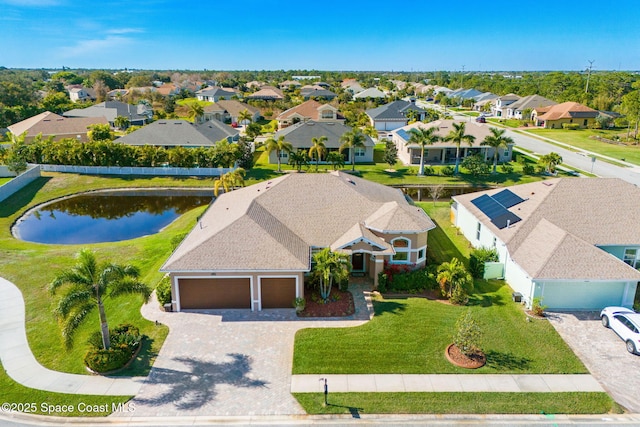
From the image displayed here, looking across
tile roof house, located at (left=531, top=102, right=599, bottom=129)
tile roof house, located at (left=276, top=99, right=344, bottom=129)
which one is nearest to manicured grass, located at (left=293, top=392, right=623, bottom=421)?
tile roof house, located at (left=276, top=99, right=344, bottom=129)

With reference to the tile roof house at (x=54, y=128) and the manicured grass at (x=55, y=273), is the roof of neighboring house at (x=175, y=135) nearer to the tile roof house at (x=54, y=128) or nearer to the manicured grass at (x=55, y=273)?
the tile roof house at (x=54, y=128)

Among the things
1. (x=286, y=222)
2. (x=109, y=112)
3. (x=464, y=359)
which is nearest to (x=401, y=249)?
(x=286, y=222)

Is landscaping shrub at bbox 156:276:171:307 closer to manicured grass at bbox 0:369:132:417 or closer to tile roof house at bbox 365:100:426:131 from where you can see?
manicured grass at bbox 0:369:132:417

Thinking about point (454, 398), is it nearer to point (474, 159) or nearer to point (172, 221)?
point (172, 221)

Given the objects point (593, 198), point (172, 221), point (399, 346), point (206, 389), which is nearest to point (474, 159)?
point (593, 198)

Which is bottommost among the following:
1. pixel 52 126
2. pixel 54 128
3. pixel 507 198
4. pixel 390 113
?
pixel 507 198

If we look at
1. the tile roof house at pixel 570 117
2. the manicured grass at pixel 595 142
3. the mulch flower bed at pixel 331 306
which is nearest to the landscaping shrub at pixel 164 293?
the mulch flower bed at pixel 331 306

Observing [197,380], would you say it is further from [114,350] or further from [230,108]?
[230,108]

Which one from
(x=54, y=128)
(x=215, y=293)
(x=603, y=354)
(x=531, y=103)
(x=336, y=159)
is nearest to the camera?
(x=603, y=354)
